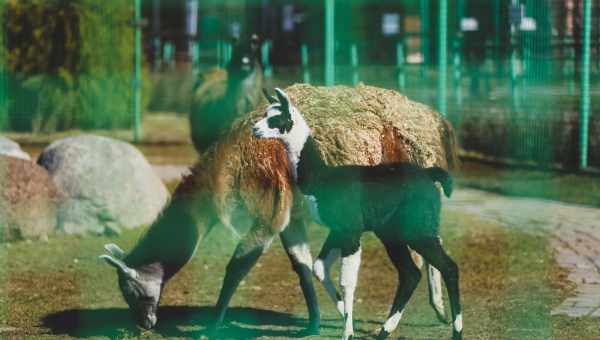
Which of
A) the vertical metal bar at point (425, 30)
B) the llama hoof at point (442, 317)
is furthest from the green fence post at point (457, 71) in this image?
the llama hoof at point (442, 317)

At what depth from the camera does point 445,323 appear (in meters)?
7.51

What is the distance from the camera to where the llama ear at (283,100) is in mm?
6246

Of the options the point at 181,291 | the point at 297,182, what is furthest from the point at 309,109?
the point at 181,291

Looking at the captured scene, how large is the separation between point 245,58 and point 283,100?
7.25 metres

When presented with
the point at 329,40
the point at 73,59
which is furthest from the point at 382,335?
the point at 73,59

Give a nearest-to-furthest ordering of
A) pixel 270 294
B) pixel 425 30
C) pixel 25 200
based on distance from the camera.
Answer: pixel 270 294, pixel 25 200, pixel 425 30

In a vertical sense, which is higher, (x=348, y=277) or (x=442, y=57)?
(x=442, y=57)

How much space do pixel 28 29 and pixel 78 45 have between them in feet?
2.91

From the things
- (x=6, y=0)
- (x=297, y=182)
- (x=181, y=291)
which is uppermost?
(x=6, y=0)

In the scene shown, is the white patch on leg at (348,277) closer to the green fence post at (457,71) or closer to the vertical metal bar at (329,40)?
the vertical metal bar at (329,40)

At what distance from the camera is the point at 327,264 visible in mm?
7047

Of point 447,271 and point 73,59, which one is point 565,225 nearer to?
point 447,271

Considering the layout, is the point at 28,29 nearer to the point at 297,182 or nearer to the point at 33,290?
the point at 33,290

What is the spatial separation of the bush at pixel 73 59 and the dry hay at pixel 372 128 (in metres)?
13.2
